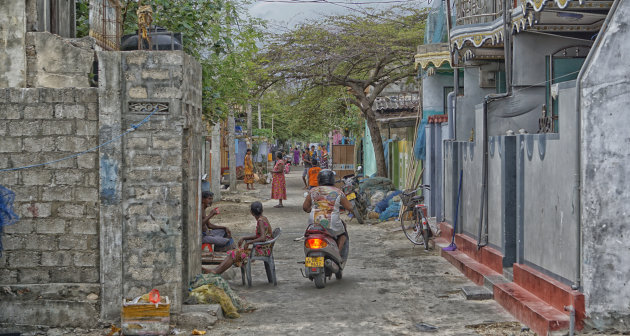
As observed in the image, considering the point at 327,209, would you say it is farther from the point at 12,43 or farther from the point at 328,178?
the point at 12,43

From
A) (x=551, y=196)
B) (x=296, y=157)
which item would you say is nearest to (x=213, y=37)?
(x=551, y=196)

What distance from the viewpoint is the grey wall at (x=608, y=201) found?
620cm

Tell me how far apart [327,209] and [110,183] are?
3326 millimetres

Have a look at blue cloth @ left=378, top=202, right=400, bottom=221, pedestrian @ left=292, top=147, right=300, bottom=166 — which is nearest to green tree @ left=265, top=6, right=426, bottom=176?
blue cloth @ left=378, top=202, right=400, bottom=221

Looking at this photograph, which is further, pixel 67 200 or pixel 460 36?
pixel 460 36

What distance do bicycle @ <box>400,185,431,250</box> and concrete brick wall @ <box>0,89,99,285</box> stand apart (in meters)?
6.91

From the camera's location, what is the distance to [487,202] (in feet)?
32.8

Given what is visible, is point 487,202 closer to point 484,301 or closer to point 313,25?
point 484,301

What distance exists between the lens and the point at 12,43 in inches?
361

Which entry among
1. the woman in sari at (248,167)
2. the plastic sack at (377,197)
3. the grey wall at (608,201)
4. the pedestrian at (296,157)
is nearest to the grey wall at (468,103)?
the plastic sack at (377,197)

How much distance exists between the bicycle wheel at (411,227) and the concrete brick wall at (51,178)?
7100mm

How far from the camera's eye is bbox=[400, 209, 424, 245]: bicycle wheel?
13.2 meters

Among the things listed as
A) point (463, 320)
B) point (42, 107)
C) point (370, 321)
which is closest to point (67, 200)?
point (42, 107)

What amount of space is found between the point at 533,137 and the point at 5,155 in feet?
19.8
